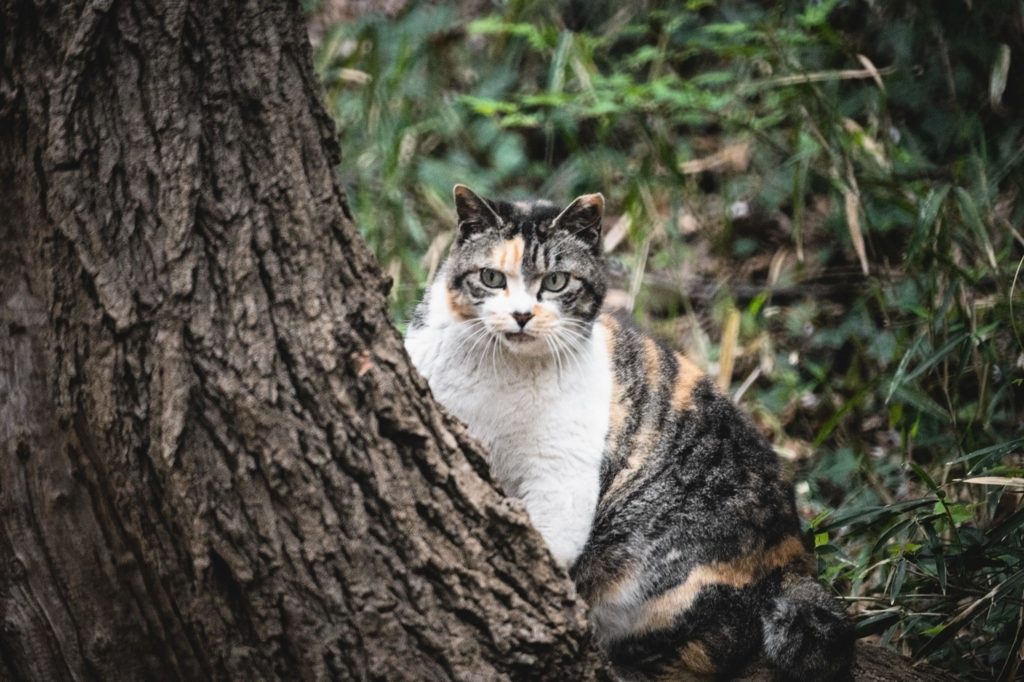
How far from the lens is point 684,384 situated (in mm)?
3082

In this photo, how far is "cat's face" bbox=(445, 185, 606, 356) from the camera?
2901 mm

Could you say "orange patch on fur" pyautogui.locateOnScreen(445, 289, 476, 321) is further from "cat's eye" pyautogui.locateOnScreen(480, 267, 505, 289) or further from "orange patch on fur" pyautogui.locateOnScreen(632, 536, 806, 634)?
"orange patch on fur" pyautogui.locateOnScreen(632, 536, 806, 634)

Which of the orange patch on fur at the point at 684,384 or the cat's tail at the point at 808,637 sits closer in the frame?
the cat's tail at the point at 808,637

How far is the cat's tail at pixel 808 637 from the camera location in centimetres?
261

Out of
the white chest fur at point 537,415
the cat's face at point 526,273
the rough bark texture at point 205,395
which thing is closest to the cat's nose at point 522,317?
the cat's face at point 526,273

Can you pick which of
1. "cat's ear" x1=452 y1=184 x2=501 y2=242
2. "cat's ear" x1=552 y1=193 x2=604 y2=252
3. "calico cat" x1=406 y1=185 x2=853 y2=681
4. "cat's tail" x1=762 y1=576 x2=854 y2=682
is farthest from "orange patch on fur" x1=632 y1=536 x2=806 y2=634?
"cat's ear" x1=452 y1=184 x2=501 y2=242

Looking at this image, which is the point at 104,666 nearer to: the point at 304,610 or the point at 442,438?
the point at 304,610

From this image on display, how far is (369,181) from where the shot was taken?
205 inches

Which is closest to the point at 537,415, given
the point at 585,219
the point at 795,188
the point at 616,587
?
the point at 616,587

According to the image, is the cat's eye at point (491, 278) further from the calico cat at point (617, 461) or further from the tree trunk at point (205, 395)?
the tree trunk at point (205, 395)

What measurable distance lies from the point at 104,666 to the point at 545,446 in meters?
1.29

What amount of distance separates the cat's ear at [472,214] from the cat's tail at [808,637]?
4.49 ft

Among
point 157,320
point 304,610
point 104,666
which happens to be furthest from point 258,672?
point 157,320

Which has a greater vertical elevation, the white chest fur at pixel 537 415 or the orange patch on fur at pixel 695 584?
the white chest fur at pixel 537 415
